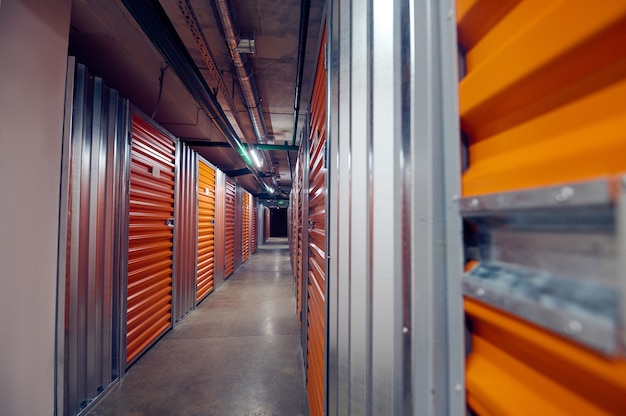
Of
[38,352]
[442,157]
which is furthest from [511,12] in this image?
[38,352]

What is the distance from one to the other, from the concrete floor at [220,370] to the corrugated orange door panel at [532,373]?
88.6 inches

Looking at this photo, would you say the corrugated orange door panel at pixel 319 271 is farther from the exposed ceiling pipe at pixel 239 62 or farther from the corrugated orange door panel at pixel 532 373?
the corrugated orange door panel at pixel 532 373

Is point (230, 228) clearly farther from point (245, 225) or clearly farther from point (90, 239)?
point (90, 239)

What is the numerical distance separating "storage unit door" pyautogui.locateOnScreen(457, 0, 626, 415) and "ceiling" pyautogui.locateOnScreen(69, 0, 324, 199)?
1905mm

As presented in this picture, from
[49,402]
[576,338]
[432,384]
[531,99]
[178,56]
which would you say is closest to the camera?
[576,338]

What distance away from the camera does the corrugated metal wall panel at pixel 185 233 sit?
3.82m

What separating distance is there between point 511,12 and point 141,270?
12.1ft

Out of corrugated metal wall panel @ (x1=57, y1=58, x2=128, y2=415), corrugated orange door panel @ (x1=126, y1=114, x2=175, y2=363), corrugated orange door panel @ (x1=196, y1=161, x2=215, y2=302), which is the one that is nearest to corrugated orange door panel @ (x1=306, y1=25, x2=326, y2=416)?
corrugated metal wall panel @ (x1=57, y1=58, x2=128, y2=415)

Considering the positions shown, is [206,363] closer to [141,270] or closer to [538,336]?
[141,270]

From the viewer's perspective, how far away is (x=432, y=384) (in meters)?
0.60

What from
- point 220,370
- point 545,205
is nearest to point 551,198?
point 545,205

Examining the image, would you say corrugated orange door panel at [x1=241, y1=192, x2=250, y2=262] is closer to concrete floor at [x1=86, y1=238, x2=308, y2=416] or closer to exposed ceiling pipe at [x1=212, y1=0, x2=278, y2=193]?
concrete floor at [x1=86, y1=238, x2=308, y2=416]

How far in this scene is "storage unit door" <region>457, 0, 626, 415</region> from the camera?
33 cm

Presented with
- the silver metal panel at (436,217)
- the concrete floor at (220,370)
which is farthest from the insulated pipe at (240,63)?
the concrete floor at (220,370)
